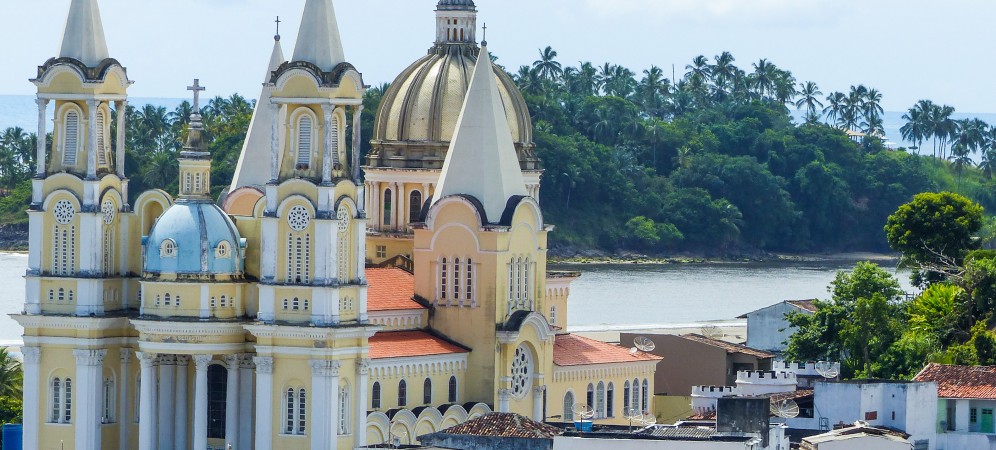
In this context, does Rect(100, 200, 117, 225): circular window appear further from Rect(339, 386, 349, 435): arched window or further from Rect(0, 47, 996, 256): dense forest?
Rect(0, 47, 996, 256): dense forest

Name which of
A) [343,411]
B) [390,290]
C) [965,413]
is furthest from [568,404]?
[343,411]

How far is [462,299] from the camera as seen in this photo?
63.2 meters

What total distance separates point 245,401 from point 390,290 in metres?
6.85

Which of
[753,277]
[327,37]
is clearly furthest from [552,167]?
[327,37]

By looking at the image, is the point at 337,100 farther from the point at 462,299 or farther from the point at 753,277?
→ the point at 753,277

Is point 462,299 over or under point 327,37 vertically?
under

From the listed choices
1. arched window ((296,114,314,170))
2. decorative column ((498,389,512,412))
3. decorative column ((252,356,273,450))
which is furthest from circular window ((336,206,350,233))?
decorative column ((498,389,512,412))

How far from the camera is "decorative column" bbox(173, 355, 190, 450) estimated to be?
57.6m

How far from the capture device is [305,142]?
5669 centimetres

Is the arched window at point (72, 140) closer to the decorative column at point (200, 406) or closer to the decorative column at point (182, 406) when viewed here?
the decorative column at point (182, 406)

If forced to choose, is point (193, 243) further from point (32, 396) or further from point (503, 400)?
point (503, 400)

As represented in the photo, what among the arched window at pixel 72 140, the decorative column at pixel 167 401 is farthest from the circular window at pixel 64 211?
the decorative column at pixel 167 401

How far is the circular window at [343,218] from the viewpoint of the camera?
56.5 m

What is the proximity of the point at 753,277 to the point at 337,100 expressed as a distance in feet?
237
